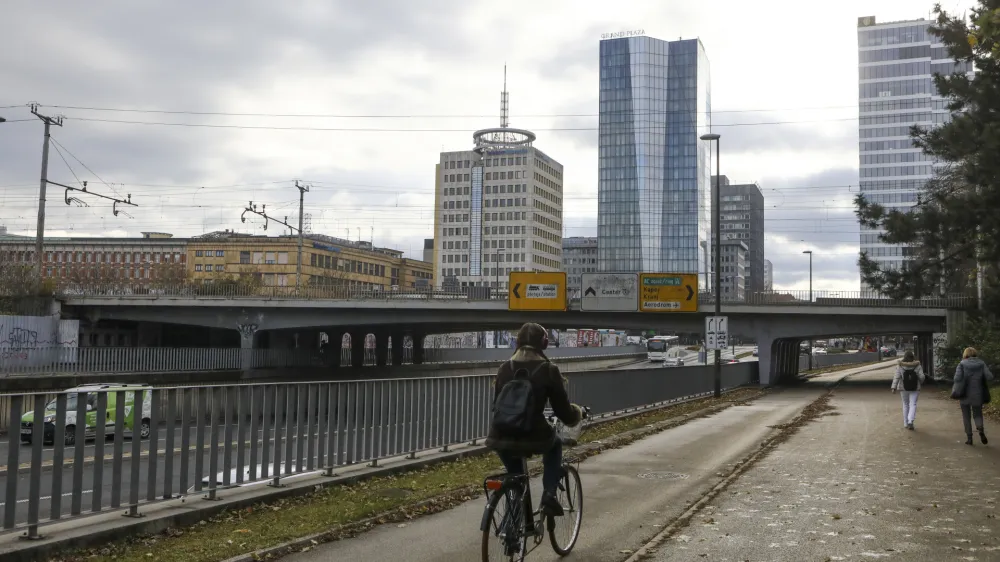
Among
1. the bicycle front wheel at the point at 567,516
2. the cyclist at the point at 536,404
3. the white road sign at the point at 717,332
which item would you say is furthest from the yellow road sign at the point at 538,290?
the cyclist at the point at 536,404

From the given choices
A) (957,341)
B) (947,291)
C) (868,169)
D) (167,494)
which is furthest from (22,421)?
(868,169)

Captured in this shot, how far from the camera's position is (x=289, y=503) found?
9031 millimetres

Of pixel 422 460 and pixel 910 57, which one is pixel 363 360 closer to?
pixel 422 460

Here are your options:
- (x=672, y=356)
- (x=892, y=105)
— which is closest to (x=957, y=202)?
(x=672, y=356)

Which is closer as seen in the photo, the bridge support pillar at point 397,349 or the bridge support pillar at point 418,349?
the bridge support pillar at point 397,349

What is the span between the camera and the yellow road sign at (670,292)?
5094cm

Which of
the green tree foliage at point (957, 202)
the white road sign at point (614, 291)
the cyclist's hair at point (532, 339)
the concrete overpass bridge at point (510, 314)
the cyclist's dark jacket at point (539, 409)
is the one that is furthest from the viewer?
the white road sign at point (614, 291)

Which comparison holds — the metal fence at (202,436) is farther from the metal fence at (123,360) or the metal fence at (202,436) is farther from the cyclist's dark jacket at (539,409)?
the metal fence at (123,360)

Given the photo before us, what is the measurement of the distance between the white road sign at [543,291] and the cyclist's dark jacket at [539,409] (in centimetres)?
4606

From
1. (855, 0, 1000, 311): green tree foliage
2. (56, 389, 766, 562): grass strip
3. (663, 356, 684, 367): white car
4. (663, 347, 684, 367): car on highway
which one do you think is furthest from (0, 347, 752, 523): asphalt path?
(663, 347, 684, 367): car on highway

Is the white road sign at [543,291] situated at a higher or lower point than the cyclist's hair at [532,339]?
higher

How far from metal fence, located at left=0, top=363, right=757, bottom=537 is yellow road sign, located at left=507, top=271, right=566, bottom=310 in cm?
3854

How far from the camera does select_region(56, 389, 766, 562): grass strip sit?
682 centimetres

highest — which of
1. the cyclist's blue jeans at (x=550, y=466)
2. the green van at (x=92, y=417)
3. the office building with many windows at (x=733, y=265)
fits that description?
the office building with many windows at (x=733, y=265)
